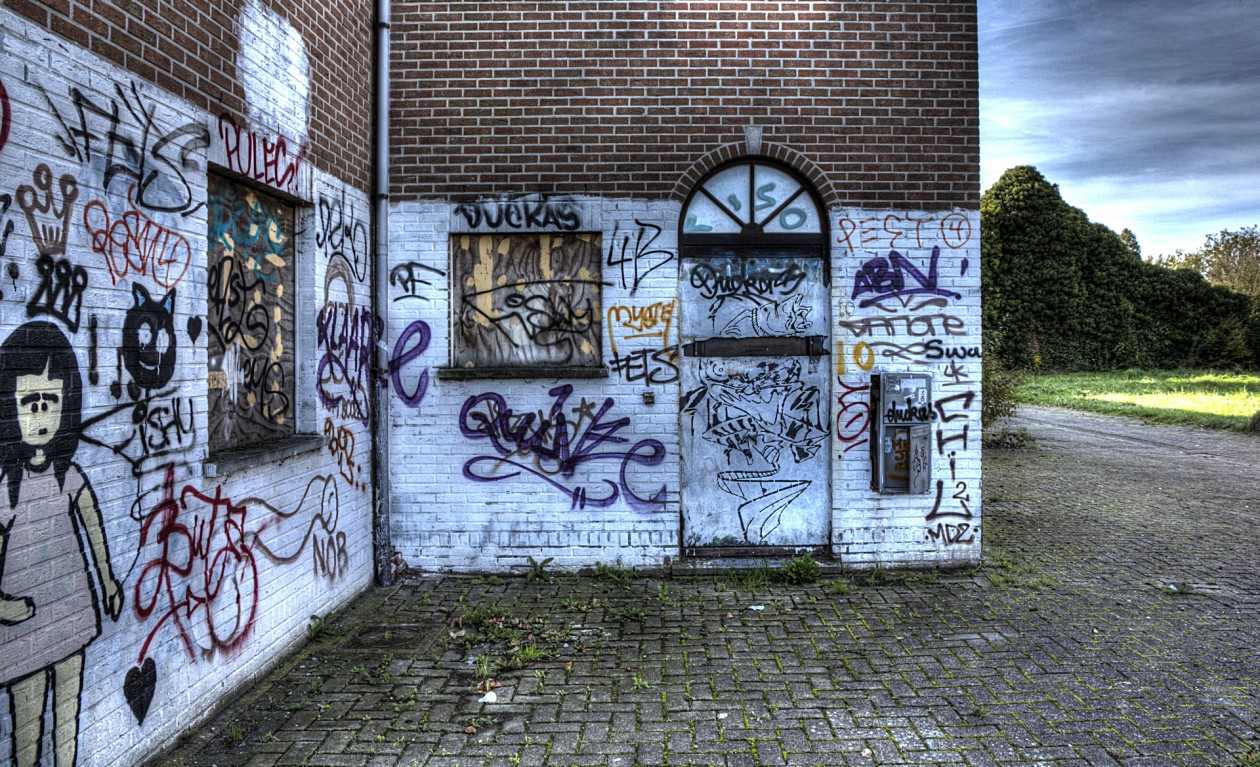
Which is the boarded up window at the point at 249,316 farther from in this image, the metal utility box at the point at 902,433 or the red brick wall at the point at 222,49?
the metal utility box at the point at 902,433

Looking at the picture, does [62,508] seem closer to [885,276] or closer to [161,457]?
[161,457]

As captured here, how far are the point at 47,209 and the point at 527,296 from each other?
3.55m

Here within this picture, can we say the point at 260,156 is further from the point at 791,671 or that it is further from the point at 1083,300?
the point at 1083,300

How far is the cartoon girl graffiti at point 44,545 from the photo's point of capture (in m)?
2.67

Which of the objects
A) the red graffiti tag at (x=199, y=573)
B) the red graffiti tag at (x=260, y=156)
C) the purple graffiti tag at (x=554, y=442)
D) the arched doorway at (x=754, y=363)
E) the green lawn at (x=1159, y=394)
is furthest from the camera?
the green lawn at (x=1159, y=394)

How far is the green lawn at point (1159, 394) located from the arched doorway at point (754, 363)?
378 inches

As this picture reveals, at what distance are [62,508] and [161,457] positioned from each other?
0.59 meters

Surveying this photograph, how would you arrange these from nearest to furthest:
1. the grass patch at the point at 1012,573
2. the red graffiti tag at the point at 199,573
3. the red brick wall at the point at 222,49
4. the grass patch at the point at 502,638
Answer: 1. the red brick wall at the point at 222,49
2. the red graffiti tag at the point at 199,573
3. the grass patch at the point at 502,638
4. the grass patch at the point at 1012,573

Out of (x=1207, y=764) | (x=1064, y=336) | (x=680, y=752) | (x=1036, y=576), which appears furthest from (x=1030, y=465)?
(x=1064, y=336)

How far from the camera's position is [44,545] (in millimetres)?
2820

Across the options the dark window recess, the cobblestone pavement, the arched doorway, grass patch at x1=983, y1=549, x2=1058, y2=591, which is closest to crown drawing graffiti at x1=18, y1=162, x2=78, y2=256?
the cobblestone pavement

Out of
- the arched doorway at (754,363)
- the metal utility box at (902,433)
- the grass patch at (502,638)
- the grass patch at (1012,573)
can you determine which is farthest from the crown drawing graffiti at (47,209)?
the grass patch at (1012,573)

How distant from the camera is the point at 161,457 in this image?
349cm

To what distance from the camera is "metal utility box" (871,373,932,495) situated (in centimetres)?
606
